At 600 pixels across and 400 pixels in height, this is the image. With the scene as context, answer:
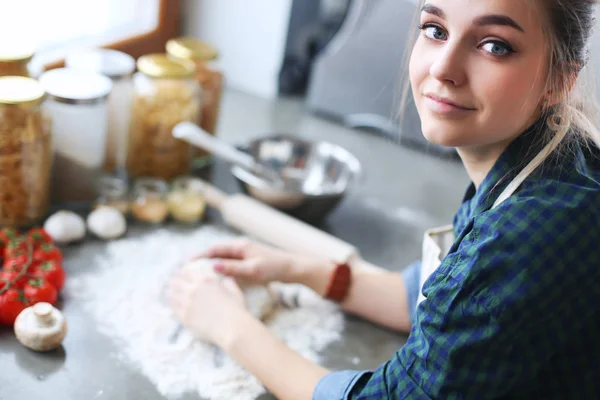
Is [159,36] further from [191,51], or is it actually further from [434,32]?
[434,32]

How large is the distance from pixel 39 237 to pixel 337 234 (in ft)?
1.53

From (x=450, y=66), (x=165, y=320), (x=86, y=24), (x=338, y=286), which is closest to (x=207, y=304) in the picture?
(x=165, y=320)

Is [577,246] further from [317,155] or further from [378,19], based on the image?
[378,19]

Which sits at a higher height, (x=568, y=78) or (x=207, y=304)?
(x=568, y=78)

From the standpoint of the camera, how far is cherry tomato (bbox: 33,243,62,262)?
89cm

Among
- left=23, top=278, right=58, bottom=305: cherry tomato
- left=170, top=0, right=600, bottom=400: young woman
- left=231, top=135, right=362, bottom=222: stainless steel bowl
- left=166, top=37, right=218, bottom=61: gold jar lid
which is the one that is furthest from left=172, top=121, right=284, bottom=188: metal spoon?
left=170, top=0, right=600, bottom=400: young woman

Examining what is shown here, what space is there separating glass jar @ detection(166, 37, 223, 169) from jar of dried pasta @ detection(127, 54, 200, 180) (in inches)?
1.1

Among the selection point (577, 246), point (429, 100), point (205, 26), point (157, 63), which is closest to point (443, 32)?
point (429, 100)

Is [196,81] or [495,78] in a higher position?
[495,78]

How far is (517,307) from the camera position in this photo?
588mm

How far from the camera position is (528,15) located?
607 mm

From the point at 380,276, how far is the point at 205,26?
86 centimetres

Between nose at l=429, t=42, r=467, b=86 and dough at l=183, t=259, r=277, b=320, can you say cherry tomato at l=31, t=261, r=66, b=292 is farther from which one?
nose at l=429, t=42, r=467, b=86

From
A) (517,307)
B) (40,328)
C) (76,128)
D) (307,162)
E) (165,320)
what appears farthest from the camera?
(307,162)
